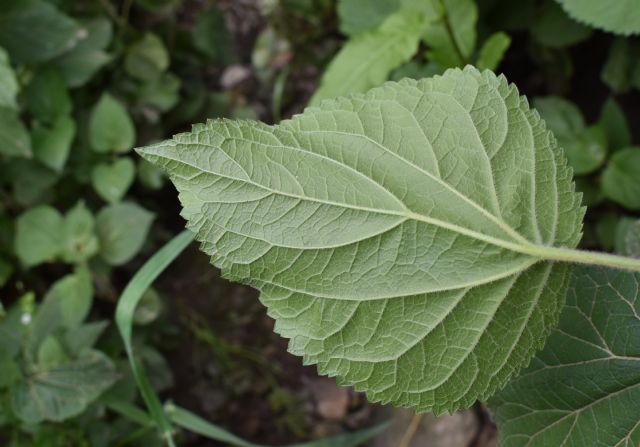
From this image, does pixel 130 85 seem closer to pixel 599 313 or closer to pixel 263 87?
pixel 263 87

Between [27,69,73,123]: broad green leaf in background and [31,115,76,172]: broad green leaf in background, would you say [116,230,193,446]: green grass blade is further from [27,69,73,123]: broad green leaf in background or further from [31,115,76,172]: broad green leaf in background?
[27,69,73,123]: broad green leaf in background

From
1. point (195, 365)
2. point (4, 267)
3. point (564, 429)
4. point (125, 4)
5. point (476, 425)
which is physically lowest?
point (195, 365)

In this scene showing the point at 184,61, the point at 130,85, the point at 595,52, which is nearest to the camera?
the point at 595,52

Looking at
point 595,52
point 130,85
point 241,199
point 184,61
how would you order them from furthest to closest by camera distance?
point 184,61 < point 130,85 < point 595,52 < point 241,199

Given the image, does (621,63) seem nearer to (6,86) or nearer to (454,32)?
(454,32)

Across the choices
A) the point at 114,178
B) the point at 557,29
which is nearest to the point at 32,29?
Answer: the point at 114,178

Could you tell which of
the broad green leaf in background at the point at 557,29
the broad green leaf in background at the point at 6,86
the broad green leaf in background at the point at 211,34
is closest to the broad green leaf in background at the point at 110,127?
the broad green leaf in background at the point at 6,86

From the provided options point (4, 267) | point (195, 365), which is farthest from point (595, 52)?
point (4, 267)
